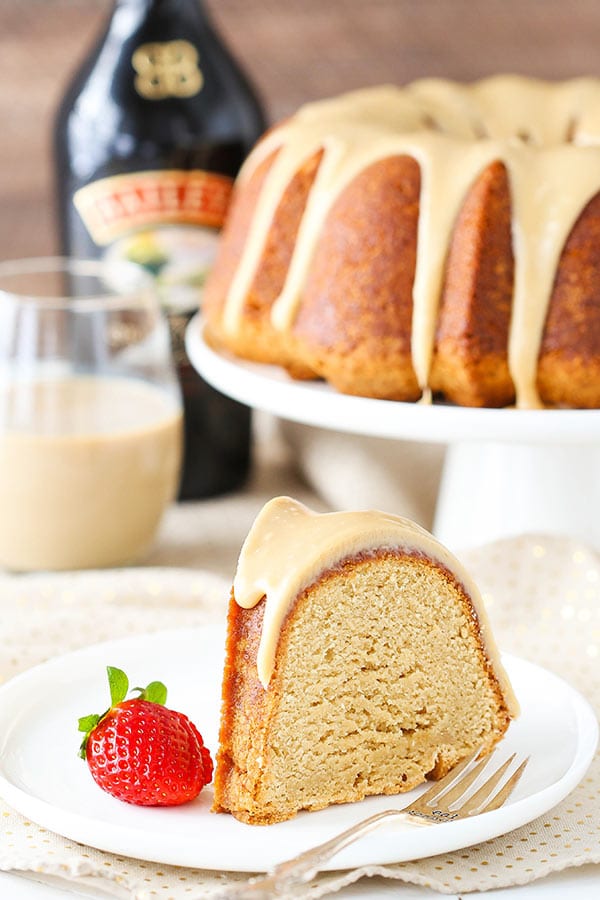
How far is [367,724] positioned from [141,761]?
15 centimetres

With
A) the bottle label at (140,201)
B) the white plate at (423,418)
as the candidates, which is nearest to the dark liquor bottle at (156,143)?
the bottle label at (140,201)

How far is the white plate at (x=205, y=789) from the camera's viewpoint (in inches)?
29.3

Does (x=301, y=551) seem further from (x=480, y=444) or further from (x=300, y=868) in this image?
(x=480, y=444)

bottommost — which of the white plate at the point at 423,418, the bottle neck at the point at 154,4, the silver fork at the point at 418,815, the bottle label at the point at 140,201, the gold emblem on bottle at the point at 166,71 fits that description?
the silver fork at the point at 418,815

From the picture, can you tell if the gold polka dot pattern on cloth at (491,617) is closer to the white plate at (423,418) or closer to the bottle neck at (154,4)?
the white plate at (423,418)

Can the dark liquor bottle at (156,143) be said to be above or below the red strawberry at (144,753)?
above

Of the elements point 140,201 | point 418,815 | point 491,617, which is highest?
point 140,201

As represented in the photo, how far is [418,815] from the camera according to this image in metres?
0.78

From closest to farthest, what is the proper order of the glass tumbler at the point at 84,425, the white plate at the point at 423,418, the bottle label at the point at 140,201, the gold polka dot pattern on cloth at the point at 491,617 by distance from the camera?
1. the gold polka dot pattern on cloth at the point at 491,617
2. the white plate at the point at 423,418
3. the glass tumbler at the point at 84,425
4. the bottle label at the point at 140,201

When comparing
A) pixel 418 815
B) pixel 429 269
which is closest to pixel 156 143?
pixel 429 269

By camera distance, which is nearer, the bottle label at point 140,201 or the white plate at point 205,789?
the white plate at point 205,789

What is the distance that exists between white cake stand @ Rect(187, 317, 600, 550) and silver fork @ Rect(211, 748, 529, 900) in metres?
0.28

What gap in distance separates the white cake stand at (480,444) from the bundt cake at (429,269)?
3cm

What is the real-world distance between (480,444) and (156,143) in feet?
1.58
